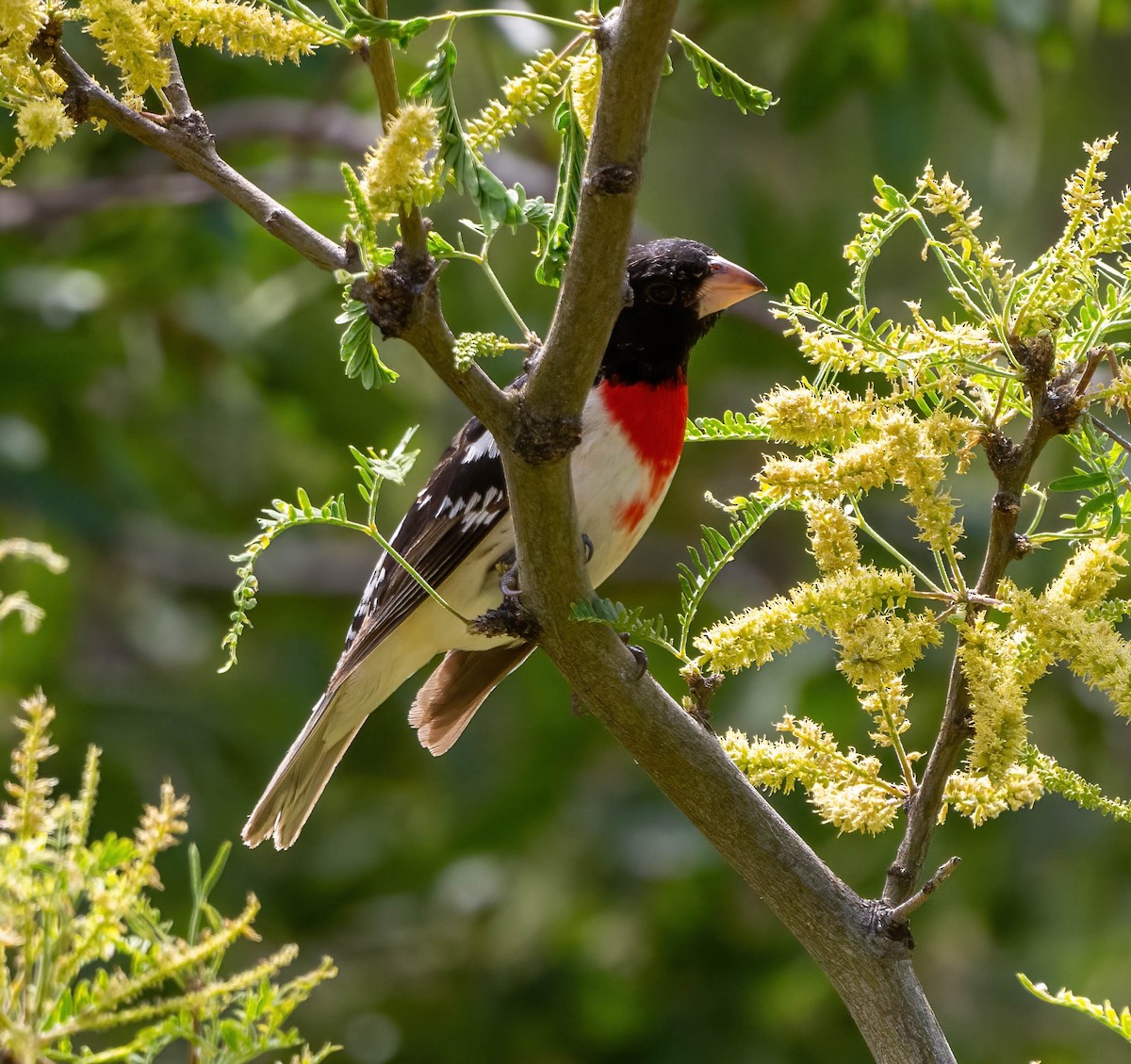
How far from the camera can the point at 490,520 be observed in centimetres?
345

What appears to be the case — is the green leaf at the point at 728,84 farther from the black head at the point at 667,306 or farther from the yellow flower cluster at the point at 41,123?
the black head at the point at 667,306

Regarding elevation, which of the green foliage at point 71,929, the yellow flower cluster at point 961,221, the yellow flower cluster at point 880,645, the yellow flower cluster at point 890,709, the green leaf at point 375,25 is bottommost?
the green foliage at point 71,929

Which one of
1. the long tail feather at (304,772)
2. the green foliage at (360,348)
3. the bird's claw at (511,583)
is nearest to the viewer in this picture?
the green foliage at (360,348)

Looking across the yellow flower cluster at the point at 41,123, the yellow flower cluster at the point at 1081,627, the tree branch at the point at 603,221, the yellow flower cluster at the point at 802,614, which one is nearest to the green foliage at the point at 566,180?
the tree branch at the point at 603,221

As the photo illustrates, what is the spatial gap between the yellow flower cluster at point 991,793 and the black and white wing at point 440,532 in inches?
65.3

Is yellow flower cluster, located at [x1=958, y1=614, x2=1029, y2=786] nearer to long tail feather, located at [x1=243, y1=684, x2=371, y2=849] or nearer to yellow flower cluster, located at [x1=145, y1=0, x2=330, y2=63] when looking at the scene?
yellow flower cluster, located at [x1=145, y1=0, x2=330, y2=63]

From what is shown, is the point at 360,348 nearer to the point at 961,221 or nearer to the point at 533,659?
the point at 961,221

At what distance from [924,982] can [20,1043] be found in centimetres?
640

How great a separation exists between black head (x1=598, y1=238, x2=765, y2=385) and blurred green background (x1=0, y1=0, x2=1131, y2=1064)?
222cm

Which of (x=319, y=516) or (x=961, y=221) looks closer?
(x=961, y=221)

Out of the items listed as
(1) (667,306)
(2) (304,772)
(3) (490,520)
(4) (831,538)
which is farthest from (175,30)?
(2) (304,772)

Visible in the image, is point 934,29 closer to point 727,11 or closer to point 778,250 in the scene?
point 727,11

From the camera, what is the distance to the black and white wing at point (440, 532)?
137 inches

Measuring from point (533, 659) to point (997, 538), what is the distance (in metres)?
5.13
